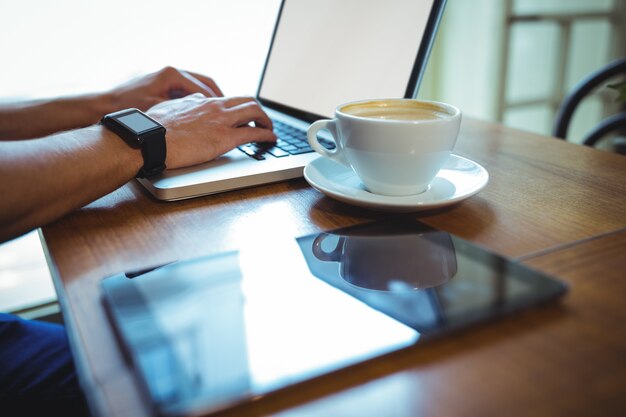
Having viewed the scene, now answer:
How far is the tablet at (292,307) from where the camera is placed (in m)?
0.29

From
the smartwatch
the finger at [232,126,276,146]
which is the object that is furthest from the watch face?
the finger at [232,126,276,146]

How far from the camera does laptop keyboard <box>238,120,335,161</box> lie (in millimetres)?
702

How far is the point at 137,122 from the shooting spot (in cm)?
64

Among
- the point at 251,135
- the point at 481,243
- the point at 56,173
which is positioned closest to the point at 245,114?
the point at 251,135

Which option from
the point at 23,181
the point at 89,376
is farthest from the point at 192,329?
the point at 23,181

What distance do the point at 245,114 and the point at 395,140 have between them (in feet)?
0.93

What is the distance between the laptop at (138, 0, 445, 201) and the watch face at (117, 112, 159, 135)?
0.06 meters

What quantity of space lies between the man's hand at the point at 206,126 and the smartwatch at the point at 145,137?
2cm

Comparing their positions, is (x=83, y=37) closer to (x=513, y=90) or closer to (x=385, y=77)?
(x=385, y=77)

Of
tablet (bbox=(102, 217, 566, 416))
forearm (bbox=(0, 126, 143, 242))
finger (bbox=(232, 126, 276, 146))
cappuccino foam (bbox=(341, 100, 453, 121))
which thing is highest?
cappuccino foam (bbox=(341, 100, 453, 121))

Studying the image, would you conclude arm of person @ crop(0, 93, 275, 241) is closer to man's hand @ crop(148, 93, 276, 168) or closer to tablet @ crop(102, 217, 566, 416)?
man's hand @ crop(148, 93, 276, 168)

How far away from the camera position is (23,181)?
529mm

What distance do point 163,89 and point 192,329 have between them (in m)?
0.62

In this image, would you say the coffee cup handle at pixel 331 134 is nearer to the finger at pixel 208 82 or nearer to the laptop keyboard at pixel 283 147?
the laptop keyboard at pixel 283 147
